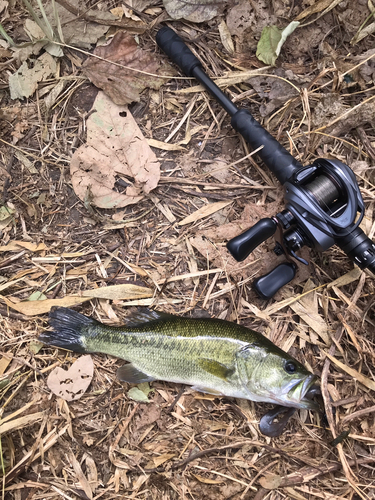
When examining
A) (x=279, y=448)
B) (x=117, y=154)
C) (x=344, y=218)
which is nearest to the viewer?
(x=344, y=218)

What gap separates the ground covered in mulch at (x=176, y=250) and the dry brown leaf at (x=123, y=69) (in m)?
0.02

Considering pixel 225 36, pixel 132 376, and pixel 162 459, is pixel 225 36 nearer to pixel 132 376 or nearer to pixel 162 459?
pixel 132 376

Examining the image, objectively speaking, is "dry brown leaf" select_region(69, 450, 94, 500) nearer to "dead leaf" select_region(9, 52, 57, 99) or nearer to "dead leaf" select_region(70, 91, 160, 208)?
"dead leaf" select_region(70, 91, 160, 208)

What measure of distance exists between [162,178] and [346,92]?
6.26 feet

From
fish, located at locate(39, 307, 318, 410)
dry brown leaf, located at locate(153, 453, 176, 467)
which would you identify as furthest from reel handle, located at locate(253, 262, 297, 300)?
dry brown leaf, located at locate(153, 453, 176, 467)

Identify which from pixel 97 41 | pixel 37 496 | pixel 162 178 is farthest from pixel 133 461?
pixel 97 41

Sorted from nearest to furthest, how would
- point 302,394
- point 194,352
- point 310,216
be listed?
1. point 310,216
2. point 302,394
3. point 194,352

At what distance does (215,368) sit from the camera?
3072 millimetres

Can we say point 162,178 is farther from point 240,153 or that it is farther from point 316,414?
point 316,414

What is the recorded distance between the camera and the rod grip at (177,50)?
340 centimetres

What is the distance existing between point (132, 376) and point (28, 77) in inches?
115

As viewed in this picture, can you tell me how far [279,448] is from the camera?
321cm

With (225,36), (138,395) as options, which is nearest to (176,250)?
(138,395)

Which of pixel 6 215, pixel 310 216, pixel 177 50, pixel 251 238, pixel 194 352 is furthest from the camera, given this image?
pixel 6 215
